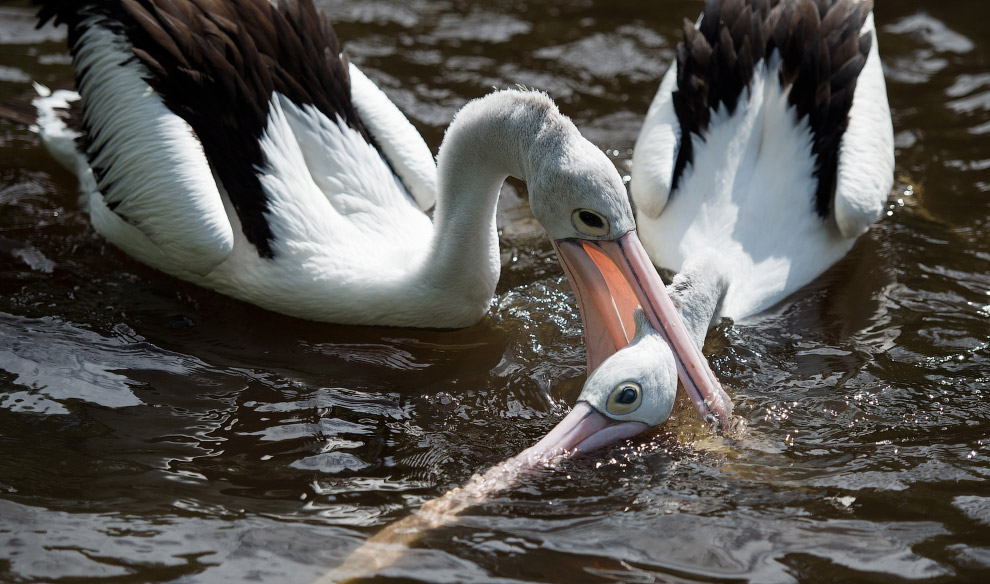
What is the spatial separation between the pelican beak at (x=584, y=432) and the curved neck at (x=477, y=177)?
2.83ft

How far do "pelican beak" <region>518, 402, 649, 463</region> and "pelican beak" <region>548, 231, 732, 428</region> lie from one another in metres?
0.25

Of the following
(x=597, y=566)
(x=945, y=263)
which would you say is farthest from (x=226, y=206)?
(x=945, y=263)

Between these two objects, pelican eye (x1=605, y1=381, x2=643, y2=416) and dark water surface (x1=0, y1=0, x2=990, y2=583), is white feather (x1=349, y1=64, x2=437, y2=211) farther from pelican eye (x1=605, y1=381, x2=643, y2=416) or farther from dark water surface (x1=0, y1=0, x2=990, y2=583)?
pelican eye (x1=605, y1=381, x2=643, y2=416)

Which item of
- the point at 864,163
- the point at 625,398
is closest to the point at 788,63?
the point at 864,163

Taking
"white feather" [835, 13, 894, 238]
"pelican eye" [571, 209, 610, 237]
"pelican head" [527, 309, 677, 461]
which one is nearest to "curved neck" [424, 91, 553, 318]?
"pelican eye" [571, 209, 610, 237]

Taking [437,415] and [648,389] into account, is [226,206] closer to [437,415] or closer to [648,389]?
[437,415]

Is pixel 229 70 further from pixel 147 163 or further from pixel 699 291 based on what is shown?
pixel 699 291

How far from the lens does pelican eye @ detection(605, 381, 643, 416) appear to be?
10.9 ft

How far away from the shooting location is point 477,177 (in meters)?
3.88

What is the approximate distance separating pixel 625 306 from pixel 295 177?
141cm

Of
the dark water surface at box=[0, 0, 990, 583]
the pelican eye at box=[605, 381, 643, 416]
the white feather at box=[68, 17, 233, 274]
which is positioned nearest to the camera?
the dark water surface at box=[0, 0, 990, 583]

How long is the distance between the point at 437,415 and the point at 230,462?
73 cm

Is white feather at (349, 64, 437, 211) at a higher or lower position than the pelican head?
higher

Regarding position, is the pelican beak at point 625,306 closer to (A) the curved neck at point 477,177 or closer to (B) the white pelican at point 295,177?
(B) the white pelican at point 295,177
